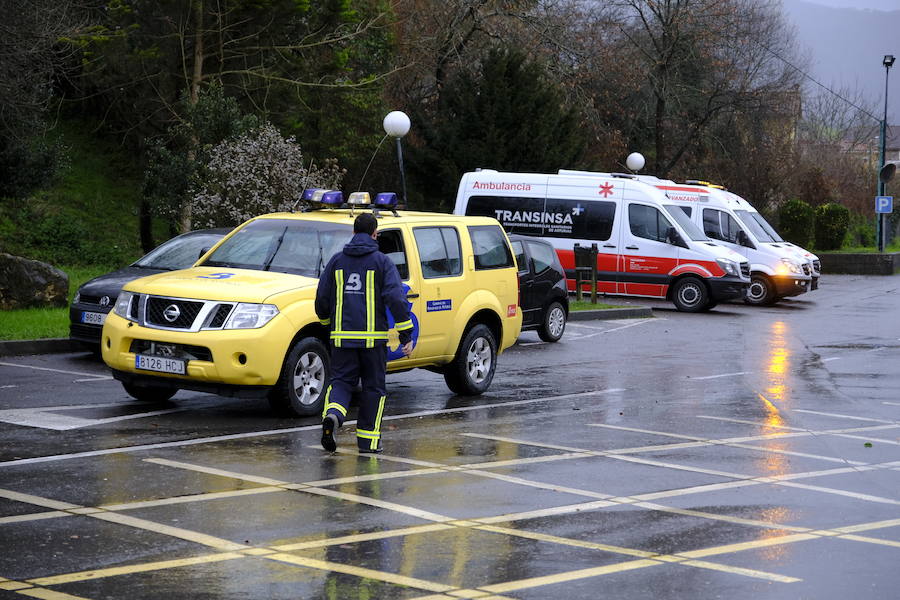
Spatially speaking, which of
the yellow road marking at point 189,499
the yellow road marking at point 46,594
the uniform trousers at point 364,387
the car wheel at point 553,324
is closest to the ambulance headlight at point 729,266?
the car wheel at point 553,324

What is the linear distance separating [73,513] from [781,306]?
2297 centimetres

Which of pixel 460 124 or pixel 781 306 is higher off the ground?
pixel 460 124

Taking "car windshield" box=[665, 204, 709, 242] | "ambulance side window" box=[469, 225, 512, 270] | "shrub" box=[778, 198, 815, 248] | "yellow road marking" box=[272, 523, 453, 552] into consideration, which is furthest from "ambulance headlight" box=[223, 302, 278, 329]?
"shrub" box=[778, 198, 815, 248]

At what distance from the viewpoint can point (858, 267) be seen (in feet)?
136

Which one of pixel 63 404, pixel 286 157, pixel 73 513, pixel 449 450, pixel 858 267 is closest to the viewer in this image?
pixel 73 513

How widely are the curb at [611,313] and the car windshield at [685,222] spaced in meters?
Answer: 2.80

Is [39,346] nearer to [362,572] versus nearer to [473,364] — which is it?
[473,364]

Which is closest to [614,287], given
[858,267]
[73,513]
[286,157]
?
[286,157]

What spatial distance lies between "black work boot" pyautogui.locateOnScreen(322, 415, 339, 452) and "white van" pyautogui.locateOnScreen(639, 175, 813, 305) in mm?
19476

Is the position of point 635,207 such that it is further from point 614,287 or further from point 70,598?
point 70,598

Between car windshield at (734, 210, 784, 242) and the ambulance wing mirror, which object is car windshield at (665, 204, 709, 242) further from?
car windshield at (734, 210, 784, 242)

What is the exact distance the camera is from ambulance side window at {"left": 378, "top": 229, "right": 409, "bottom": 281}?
12.3 meters

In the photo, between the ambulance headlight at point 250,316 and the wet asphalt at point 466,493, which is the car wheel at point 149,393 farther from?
the ambulance headlight at point 250,316

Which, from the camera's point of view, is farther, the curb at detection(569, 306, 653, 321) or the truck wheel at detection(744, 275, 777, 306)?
the truck wheel at detection(744, 275, 777, 306)
